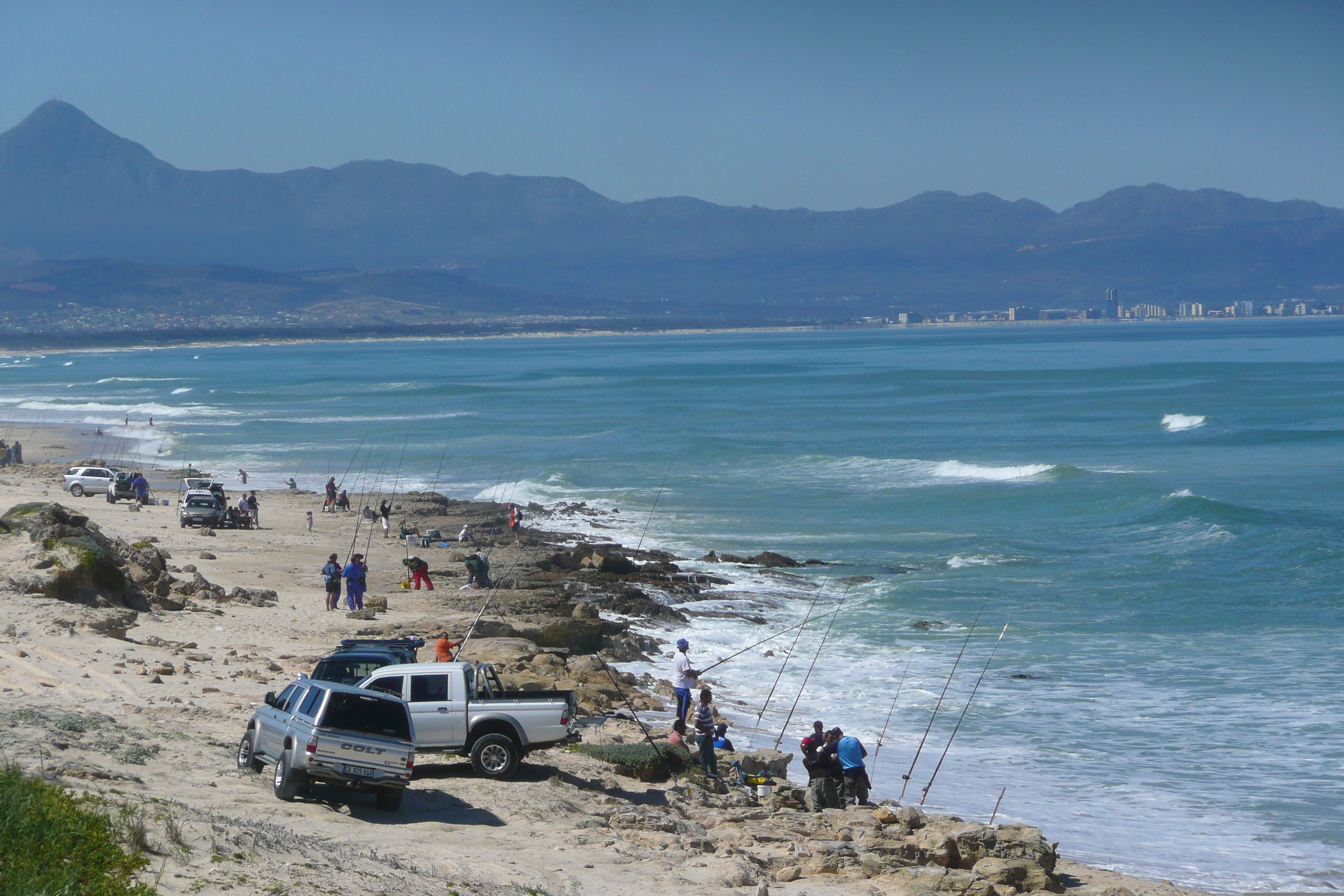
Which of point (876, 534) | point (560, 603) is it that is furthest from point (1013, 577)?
point (560, 603)

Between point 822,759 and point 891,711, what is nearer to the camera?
point 822,759

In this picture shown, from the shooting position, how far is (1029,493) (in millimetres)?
41812

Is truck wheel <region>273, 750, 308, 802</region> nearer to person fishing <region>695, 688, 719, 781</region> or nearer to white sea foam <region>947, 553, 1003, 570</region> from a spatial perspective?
person fishing <region>695, 688, 719, 781</region>

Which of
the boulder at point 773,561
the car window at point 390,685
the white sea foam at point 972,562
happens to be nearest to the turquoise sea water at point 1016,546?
the white sea foam at point 972,562

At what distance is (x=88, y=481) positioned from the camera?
39.3m

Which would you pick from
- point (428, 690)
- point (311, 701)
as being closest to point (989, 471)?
point (428, 690)

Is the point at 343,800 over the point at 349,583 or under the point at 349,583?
over

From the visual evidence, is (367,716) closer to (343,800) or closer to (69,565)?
(343,800)

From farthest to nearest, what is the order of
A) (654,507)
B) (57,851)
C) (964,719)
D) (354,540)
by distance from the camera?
(654,507), (354,540), (964,719), (57,851)

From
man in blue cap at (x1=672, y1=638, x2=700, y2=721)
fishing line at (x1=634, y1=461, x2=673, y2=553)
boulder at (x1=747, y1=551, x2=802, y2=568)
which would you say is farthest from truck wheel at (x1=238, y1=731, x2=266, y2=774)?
fishing line at (x1=634, y1=461, x2=673, y2=553)

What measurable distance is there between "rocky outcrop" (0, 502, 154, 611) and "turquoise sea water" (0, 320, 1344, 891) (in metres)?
8.38

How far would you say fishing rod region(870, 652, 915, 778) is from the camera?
1590 centimetres

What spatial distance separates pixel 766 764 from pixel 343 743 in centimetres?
541

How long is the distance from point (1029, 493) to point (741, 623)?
2127 cm
